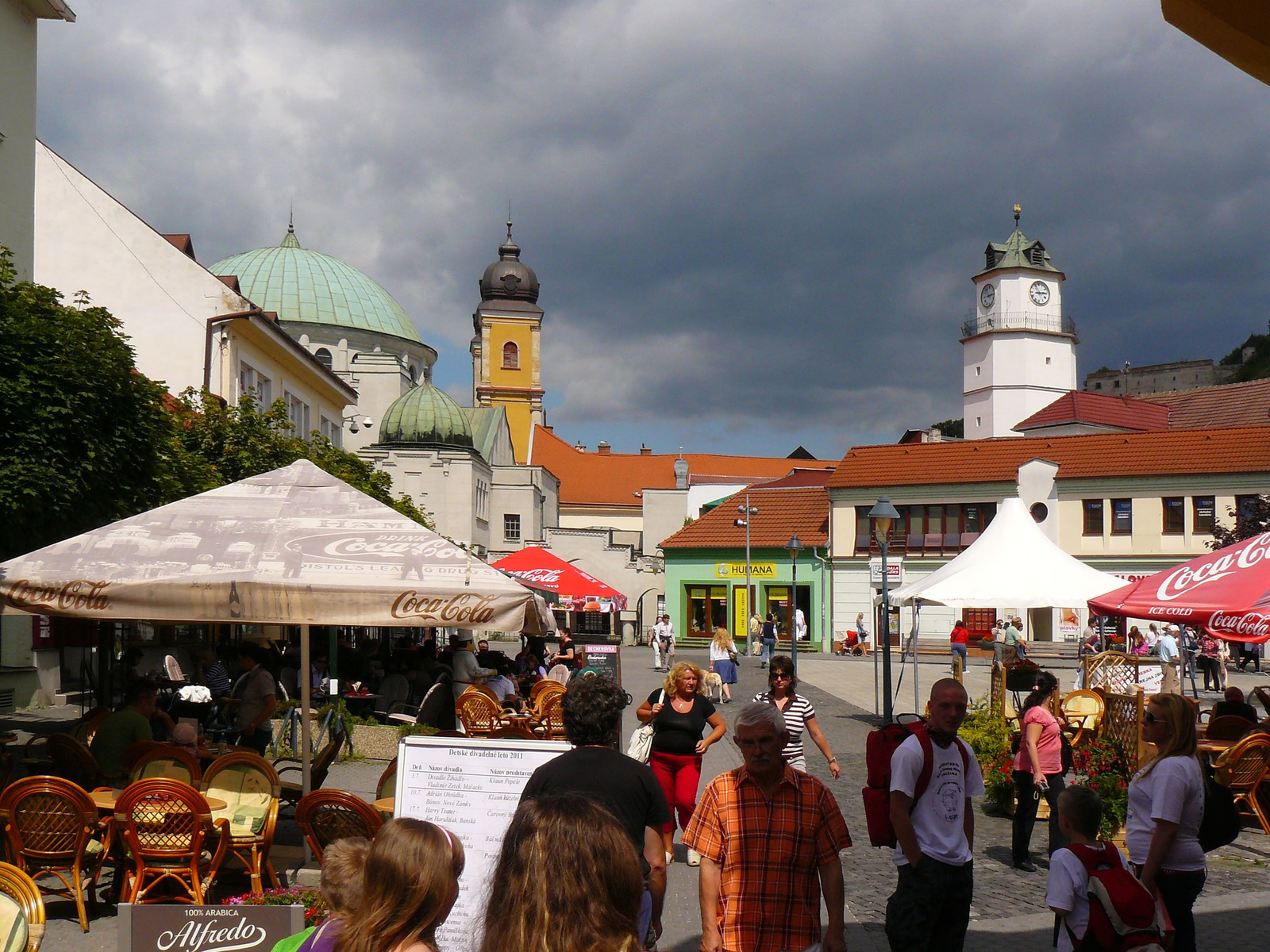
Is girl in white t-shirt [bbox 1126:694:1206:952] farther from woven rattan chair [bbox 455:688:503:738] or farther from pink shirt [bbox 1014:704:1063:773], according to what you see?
woven rattan chair [bbox 455:688:503:738]

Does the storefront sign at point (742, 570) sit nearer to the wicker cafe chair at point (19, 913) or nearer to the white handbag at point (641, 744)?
the white handbag at point (641, 744)

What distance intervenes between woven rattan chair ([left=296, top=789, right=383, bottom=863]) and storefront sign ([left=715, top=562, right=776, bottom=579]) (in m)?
48.7

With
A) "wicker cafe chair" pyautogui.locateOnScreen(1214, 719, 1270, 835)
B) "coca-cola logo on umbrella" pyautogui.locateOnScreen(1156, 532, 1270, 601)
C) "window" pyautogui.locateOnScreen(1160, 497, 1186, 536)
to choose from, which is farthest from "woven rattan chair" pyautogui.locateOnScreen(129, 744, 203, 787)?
"window" pyautogui.locateOnScreen(1160, 497, 1186, 536)

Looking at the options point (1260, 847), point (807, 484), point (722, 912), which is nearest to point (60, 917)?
point (722, 912)

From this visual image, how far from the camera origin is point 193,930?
4410mm

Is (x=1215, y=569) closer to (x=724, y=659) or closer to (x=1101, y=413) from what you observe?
(x=724, y=659)

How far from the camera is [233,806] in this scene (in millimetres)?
8117

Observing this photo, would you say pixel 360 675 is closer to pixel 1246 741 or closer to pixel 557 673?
pixel 557 673

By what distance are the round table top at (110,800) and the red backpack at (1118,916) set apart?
5.32 meters

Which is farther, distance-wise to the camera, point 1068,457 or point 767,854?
point 1068,457

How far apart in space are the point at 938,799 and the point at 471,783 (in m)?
2.23

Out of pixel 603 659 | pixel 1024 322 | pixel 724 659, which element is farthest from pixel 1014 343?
pixel 603 659

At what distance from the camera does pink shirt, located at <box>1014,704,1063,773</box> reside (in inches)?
402

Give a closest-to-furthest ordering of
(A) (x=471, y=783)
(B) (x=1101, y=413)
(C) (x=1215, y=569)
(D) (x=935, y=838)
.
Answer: (D) (x=935, y=838) < (A) (x=471, y=783) < (C) (x=1215, y=569) < (B) (x=1101, y=413)
